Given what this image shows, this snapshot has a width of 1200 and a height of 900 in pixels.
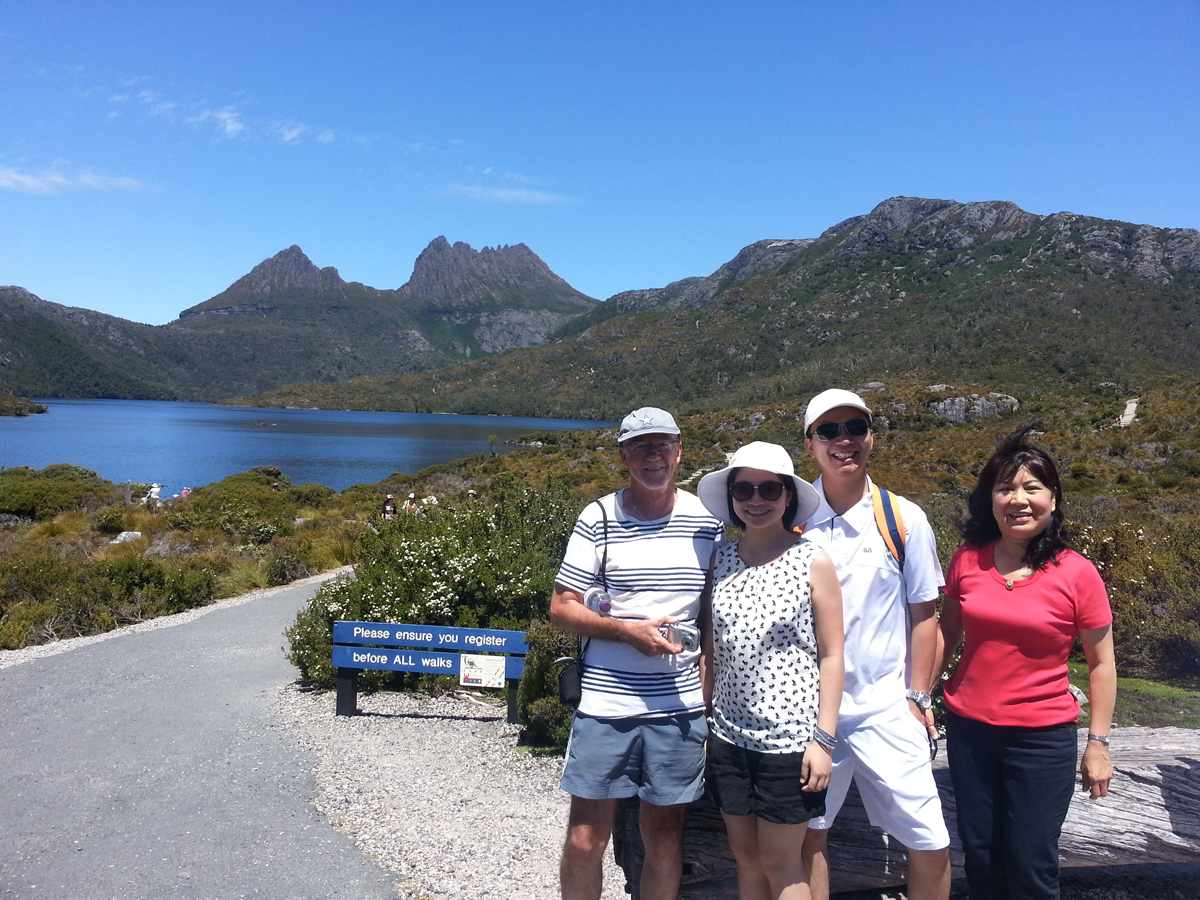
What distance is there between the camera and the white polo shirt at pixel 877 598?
2248 millimetres

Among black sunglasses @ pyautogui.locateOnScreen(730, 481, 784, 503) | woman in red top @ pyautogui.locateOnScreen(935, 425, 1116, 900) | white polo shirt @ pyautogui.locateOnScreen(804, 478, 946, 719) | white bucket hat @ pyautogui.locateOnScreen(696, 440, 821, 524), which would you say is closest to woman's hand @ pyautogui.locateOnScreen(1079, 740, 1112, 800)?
woman in red top @ pyautogui.locateOnScreen(935, 425, 1116, 900)

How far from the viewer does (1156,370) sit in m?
60.8

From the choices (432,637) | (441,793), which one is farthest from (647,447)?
(432,637)

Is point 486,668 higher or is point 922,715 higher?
point 922,715

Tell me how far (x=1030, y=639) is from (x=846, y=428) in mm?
837

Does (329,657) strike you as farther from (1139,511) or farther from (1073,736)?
(1139,511)

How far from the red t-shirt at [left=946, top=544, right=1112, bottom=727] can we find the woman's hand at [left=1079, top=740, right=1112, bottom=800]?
13 centimetres

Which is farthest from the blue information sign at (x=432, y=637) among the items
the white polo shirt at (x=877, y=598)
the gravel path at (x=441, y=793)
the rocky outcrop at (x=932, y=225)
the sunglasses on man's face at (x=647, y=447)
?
the rocky outcrop at (x=932, y=225)

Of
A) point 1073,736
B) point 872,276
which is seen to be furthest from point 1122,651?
point 872,276

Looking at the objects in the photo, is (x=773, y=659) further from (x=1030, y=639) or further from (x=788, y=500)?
(x=1030, y=639)

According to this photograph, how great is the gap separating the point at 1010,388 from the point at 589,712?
218ft

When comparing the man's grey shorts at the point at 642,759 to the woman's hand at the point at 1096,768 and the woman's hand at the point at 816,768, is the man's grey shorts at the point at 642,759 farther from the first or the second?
the woman's hand at the point at 1096,768

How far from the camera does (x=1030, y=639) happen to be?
7.27 ft

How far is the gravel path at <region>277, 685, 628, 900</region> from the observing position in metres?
3.53
